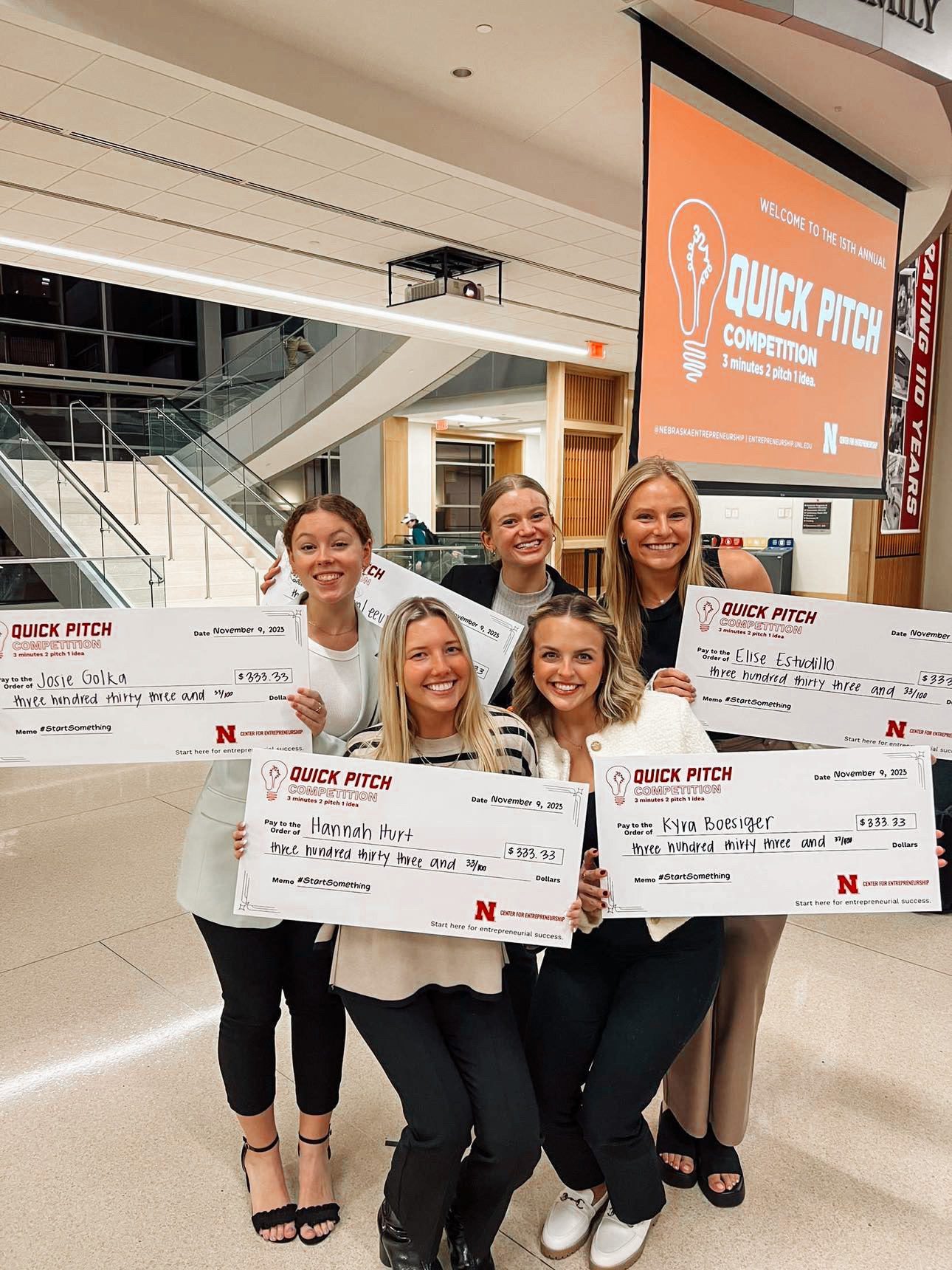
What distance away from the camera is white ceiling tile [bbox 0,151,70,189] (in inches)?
189

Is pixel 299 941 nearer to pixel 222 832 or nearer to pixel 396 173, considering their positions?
pixel 222 832

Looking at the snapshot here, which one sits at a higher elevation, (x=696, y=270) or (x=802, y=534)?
(x=696, y=270)

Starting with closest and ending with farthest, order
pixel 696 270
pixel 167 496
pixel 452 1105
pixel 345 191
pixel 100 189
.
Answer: pixel 452 1105, pixel 696 270, pixel 100 189, pixel 345 191, pixel 167 496

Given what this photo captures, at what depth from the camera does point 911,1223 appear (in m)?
2.04

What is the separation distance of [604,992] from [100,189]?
5.42 m

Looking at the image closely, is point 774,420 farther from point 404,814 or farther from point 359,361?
point 359,361

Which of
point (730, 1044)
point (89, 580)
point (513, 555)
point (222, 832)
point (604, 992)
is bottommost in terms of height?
point (730, 1044)

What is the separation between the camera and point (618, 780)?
70.0 inches

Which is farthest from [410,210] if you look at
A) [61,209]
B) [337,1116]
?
[337,1116]

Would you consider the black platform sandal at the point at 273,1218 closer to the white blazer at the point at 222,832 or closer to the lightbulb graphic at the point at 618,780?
the white blazer at the point at 222,832

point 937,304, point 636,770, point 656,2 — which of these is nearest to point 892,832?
point 636,770

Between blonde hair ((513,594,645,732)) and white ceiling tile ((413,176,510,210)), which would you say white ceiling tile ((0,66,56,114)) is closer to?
white ceiling tile ((413,176,510,210))

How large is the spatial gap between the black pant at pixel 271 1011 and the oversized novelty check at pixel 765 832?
0.69 metres

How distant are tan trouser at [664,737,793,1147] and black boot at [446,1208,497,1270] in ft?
1.90
